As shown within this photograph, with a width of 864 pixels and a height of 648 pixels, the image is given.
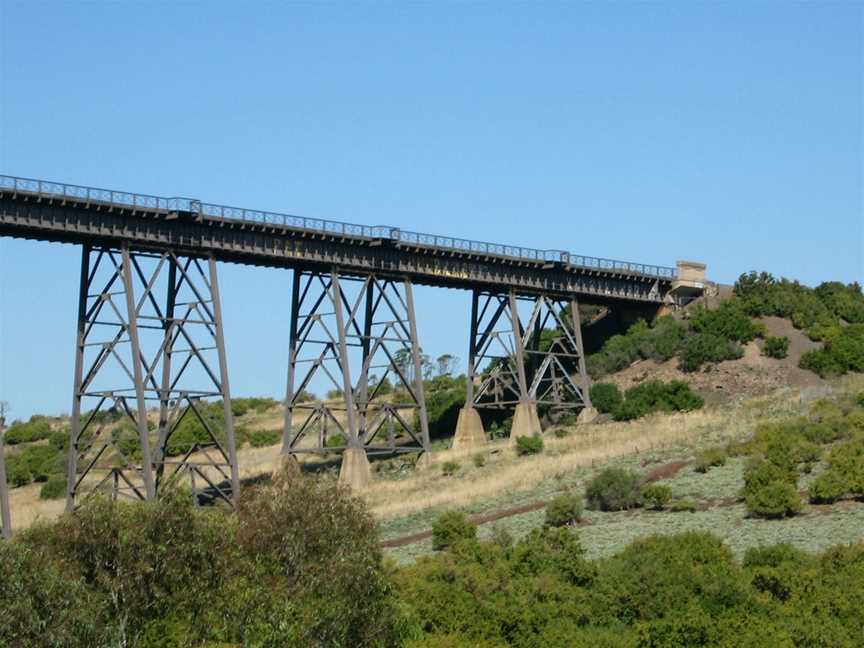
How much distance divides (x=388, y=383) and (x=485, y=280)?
35.5m

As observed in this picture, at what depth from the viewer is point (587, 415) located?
65188 millimetres

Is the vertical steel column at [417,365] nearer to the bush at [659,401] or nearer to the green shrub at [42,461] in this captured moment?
the bush at [659,401]

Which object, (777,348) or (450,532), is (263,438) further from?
(450,532)

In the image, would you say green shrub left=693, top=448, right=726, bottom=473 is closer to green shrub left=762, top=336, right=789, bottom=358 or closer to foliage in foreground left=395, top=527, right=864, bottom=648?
foliage in foreground left=395, top=527, right=864, bottom=648

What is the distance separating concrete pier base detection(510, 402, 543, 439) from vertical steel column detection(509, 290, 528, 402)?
1.22ft

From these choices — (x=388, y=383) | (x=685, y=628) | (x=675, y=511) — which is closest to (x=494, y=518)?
(x=675, y=511)

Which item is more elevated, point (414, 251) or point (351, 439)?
point (414, 251)

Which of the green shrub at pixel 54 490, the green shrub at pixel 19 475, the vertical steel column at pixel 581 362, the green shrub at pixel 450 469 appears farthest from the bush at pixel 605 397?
the green shrub at pixel 19 475

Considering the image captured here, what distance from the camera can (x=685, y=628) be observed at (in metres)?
27.8

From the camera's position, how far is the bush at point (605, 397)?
65625mm

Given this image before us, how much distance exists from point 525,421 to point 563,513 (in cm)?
2200

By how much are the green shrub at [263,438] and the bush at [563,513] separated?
126ft

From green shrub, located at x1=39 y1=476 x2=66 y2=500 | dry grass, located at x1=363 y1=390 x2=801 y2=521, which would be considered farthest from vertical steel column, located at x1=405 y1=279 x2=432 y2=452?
green shrub, located at x1=39 y1=476 x2=66 y2=500

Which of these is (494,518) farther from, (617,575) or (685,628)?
(685,628)
